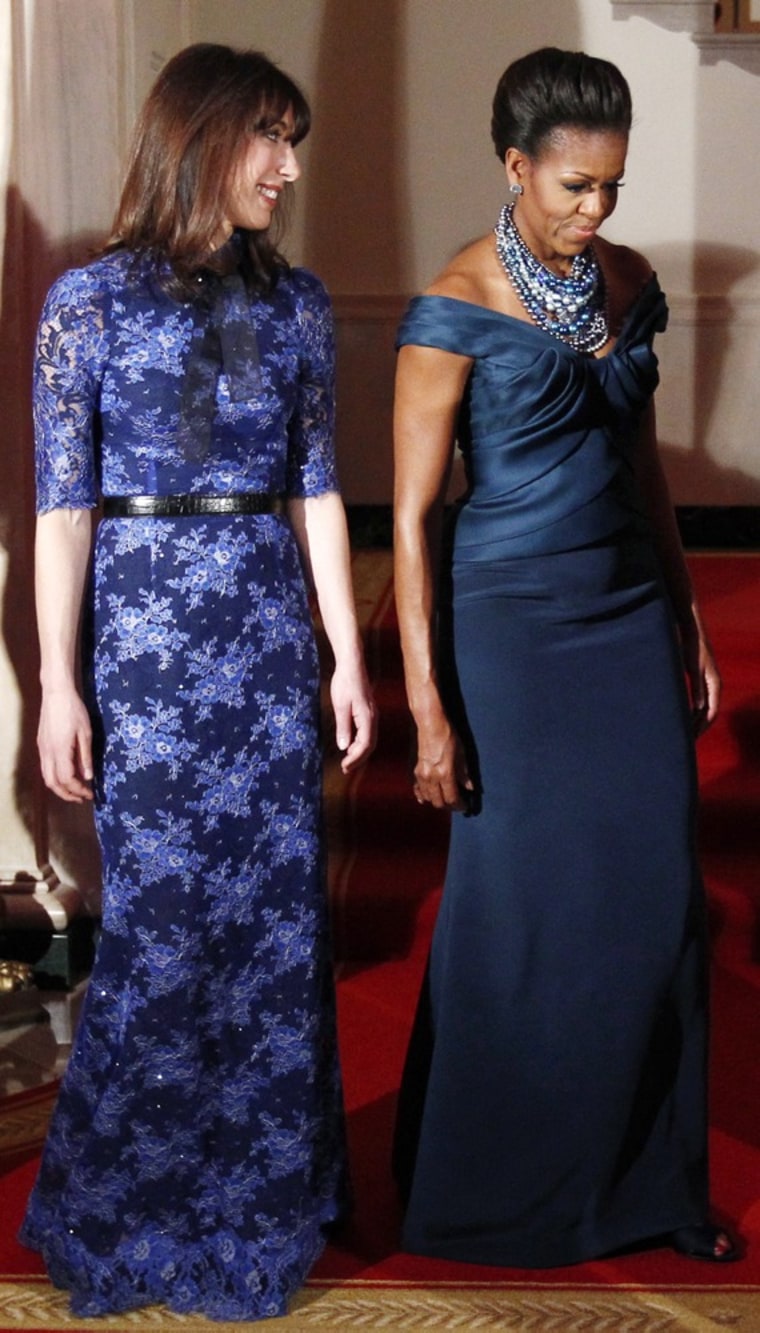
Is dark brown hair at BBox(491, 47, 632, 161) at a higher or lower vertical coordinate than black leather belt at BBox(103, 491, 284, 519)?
higher

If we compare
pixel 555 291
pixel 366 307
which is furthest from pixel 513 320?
pixel 366 307

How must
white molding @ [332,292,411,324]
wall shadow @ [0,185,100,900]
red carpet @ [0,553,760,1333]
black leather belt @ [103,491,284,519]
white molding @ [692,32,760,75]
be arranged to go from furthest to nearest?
white molding @ [332,292,411,324] < white molding @ [692,32,760,75] < wall shadow @ [0,185,100,900] < red carpet @ [0,553,760,1333] < black leather belt @ [103,491,284,519]

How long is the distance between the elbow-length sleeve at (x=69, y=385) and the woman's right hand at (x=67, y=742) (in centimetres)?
29

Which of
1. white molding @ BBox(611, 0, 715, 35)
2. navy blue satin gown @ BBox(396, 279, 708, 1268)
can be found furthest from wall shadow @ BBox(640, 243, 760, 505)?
navy blue satin gown @ BBox(396, 279, 708, 1268)

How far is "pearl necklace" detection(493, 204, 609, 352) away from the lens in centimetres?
288

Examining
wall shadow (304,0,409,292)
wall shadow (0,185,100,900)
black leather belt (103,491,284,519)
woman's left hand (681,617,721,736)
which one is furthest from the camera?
wall shadow (304,0,409,292)

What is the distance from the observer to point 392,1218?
3236 millimetres

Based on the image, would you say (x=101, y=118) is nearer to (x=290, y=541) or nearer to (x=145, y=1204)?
(x=290, y=541)

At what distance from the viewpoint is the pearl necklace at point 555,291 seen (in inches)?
114

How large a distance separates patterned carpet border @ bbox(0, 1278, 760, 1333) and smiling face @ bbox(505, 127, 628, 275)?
1695mm

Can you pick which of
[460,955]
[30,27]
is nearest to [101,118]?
[30,27]

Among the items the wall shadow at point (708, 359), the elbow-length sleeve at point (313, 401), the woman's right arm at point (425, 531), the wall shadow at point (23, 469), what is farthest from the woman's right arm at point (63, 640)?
the wall shadow at point (708, 359)

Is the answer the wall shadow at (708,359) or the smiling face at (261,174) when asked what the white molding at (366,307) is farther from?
the smiling face at (261,174)

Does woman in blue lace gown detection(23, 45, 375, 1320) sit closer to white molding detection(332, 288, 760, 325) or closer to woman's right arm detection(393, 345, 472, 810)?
woman's right arm detection(393, 345, 472, 810)
